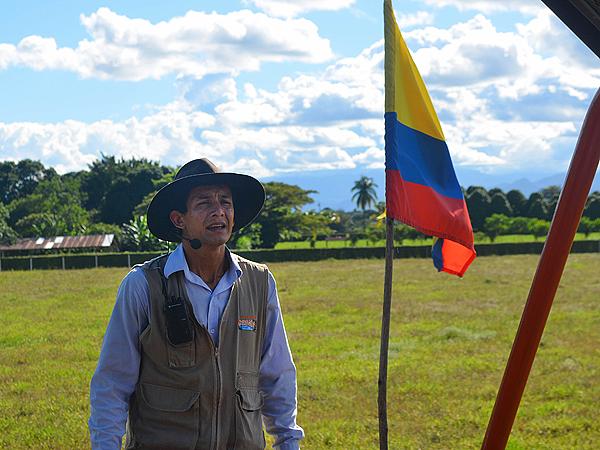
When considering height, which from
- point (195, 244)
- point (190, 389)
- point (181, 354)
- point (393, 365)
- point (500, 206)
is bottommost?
point (393, 365)

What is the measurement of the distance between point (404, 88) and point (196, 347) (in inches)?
50.0

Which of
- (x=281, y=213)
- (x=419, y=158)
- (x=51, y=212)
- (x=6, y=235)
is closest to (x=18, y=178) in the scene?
(x=51, y=212)

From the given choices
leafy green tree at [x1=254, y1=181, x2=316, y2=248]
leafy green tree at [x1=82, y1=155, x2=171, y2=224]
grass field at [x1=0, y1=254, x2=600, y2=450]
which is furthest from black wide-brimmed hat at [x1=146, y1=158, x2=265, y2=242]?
leafy green tree at [x1=82, y1=155, x2=171, y2=224]

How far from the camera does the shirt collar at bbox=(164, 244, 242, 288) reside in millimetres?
2850

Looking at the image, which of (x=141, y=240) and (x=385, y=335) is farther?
(x=141, y=240)

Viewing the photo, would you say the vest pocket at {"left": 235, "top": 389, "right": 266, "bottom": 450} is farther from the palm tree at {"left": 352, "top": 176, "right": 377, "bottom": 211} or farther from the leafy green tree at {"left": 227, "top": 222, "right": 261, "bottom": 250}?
the palm tree at {"left": 352, "top": 176, "right": 377, "bottom": 211}

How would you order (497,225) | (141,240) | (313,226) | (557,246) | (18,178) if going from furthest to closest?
(18,178) → (313,226) → (497,225) → (141,240) → (557,246)

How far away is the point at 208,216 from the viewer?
2.92 metres

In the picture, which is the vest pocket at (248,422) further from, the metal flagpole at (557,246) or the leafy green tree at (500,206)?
A: the leafy green tree at (500,206)

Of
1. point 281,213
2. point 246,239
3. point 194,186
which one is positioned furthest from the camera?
point 281,213

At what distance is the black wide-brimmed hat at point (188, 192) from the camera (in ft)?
9.70

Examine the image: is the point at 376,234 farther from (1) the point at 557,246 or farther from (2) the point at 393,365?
(1) the point at 557,246

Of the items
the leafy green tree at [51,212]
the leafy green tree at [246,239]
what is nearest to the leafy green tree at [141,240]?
the leafy green tree at [246,239]

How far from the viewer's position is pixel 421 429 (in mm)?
7723
